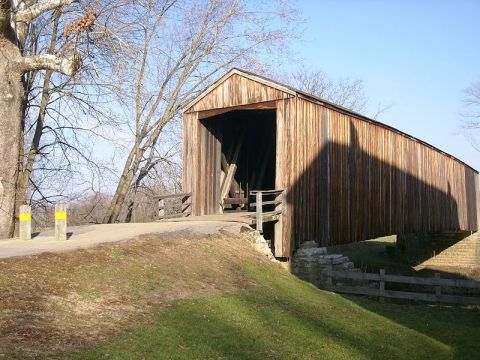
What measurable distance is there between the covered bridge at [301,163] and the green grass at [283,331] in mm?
3721

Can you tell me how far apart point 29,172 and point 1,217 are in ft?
13.4

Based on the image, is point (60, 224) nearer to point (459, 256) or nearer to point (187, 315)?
point (187, 315)

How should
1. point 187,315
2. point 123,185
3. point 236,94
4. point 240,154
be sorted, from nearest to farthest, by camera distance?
1. point 187,315
2. point 236,94
3. point 240,154
4. point 123,185

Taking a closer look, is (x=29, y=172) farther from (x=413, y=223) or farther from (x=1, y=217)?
(x=413, y=223)

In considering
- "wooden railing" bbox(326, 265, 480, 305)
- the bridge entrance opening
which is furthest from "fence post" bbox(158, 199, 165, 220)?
"wooden railing" bbox(326, 265, 480, 305)

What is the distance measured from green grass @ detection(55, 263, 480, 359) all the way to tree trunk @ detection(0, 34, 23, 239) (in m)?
6.49

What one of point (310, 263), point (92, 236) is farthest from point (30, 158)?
point (310, 263)

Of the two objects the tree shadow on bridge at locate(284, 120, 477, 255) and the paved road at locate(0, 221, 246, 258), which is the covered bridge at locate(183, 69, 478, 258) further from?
the paved road at locate(0, 221, 246, 258)

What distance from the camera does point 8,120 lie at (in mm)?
12922

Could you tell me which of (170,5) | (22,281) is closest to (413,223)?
(170,5)

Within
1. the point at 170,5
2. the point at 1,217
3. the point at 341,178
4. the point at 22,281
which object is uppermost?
the point at 170,5

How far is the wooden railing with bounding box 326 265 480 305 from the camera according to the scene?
1159 cm

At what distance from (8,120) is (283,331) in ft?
31.2

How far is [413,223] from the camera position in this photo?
70.3 feet
